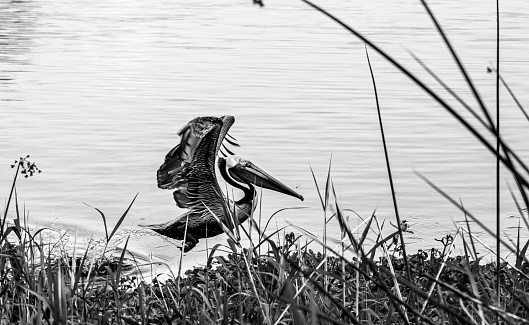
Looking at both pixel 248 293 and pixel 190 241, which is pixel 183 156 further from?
pixel 248 293

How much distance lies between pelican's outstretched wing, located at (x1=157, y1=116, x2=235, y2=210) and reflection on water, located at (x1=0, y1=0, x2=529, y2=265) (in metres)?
0.51

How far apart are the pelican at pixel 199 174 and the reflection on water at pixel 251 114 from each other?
21cm

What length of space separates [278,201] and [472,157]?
4003 millimetres

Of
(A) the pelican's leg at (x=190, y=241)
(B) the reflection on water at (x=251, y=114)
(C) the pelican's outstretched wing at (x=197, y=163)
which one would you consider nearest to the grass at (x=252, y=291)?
(B) the reflection on water at (x=251, y=114)

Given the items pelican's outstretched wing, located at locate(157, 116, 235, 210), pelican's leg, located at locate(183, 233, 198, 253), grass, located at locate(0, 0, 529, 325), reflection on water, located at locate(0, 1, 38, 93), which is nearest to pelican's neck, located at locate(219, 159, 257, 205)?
pelican's outstretched wing, located at locate(157, 116, 235, 210)

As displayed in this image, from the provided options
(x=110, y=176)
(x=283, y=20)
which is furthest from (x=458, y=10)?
(x=110, y=176)

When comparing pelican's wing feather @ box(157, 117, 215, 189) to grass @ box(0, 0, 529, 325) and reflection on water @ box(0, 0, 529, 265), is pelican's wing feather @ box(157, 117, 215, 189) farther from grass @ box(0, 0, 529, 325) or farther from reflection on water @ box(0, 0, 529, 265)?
grass @ box(0, 0, 529, 325)

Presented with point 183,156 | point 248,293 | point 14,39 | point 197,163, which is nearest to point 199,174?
point 197,163

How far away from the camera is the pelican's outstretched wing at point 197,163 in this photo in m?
9.08

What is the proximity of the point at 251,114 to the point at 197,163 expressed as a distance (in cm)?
856

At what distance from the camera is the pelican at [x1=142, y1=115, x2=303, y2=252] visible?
912cm

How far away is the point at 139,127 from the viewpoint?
53.2ft

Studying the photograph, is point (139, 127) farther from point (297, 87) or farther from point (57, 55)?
point (57, 55)

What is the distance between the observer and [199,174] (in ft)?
30.4
